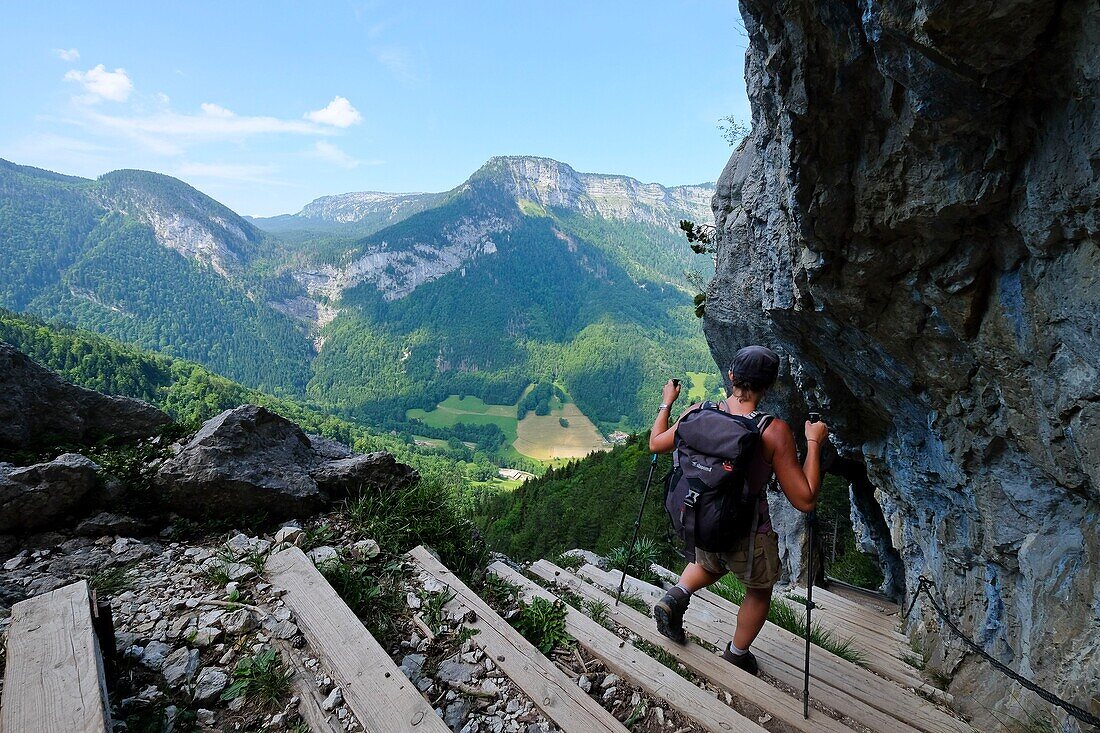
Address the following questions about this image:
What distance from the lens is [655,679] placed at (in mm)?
3764

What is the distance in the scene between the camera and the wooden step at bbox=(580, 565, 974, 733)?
4.15 m

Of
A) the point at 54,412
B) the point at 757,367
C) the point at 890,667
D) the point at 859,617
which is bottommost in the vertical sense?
the point at 859,617

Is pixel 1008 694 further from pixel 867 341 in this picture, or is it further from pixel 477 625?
pixel 477 625

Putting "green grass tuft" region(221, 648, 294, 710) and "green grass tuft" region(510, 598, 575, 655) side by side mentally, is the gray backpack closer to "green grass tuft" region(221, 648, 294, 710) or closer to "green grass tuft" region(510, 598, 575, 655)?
"green grass tuft" region(510, 598, 575, 655)

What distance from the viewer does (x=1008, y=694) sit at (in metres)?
4.65

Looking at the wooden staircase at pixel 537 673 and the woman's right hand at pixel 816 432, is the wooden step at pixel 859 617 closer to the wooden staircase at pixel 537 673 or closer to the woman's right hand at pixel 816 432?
the wooden staircase at pixel 537 673

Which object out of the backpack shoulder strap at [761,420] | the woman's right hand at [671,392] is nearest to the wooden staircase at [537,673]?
the backpack shoulder strap at [761,420]

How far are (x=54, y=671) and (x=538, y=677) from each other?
2.71 metres

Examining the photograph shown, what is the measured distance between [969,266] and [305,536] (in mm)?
6711

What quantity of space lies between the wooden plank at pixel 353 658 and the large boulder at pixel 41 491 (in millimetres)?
2417

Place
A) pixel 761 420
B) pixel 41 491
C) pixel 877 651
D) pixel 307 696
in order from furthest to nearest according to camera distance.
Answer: pixel 877 651 < pixel 41 491 < pixel 761 420 < pixel 307 696

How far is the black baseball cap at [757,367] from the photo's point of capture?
393 cm

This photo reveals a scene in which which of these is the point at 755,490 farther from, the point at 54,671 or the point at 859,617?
the point at 859,617

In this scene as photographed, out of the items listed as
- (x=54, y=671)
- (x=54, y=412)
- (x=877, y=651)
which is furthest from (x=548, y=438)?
(x=54, y=671)
